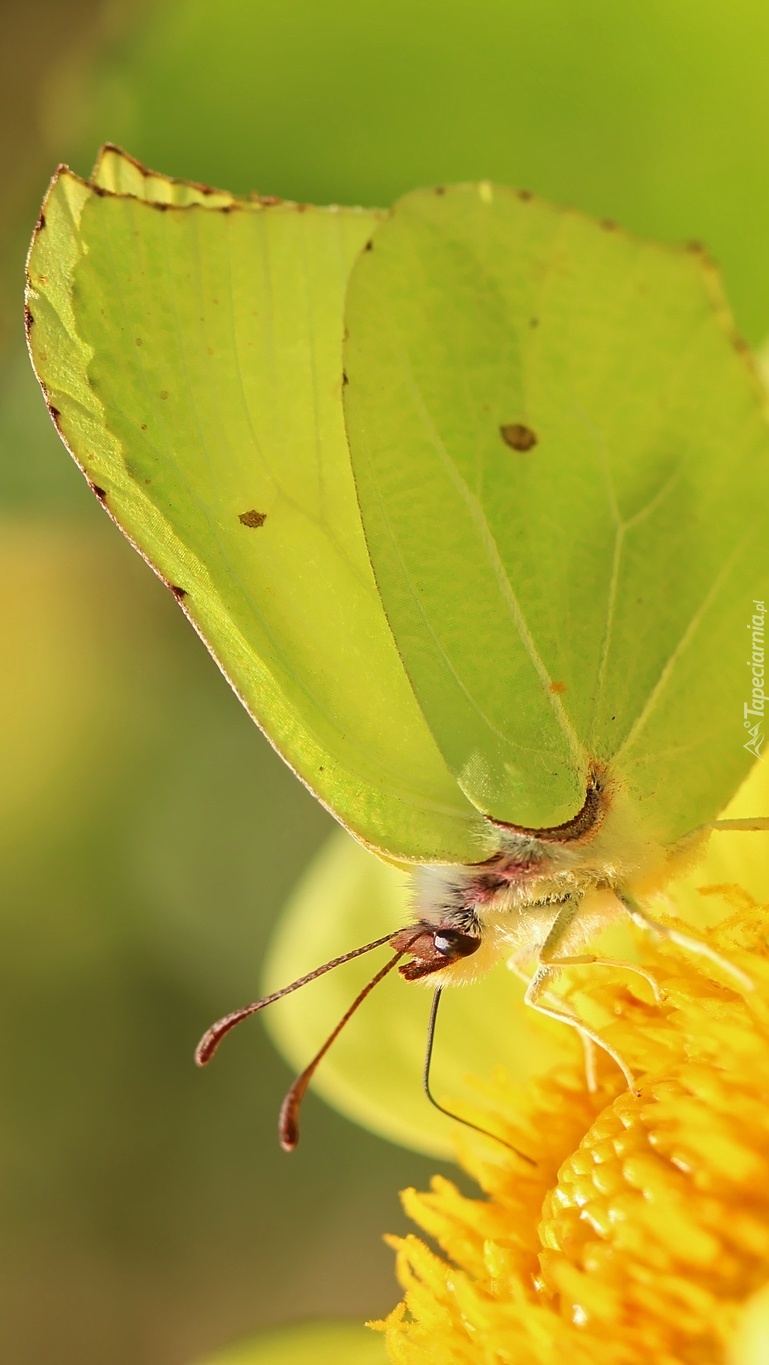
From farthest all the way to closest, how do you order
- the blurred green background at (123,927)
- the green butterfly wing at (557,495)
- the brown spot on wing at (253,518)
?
the blurred green background at (123,927) < the brown spot on wing at (253,518) < the green butterfly wing at (557,495)

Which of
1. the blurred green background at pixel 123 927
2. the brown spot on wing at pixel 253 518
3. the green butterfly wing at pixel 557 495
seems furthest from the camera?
the blurred green background at pixel 123 927

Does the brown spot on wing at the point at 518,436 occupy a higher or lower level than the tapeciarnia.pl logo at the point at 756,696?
higher

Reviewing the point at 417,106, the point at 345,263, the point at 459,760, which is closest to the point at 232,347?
the point at 345,263

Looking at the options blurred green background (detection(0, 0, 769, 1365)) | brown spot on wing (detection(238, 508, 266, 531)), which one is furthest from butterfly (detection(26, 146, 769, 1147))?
blurred green background (detection(0, 0, 769, 1365))

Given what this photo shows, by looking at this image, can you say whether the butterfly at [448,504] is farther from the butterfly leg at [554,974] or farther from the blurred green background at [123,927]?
the blurred green background at [123,927]

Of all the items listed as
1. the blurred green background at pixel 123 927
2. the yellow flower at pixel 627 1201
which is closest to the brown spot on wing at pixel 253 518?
the yellow flower at pixel 627 1201

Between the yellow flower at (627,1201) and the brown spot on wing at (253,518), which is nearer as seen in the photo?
the yellow flower at (627,1201)

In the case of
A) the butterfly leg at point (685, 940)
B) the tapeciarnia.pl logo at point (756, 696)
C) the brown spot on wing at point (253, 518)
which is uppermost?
the brown spot on wing at point (253, 518)

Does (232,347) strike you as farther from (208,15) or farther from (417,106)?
(208,15)
